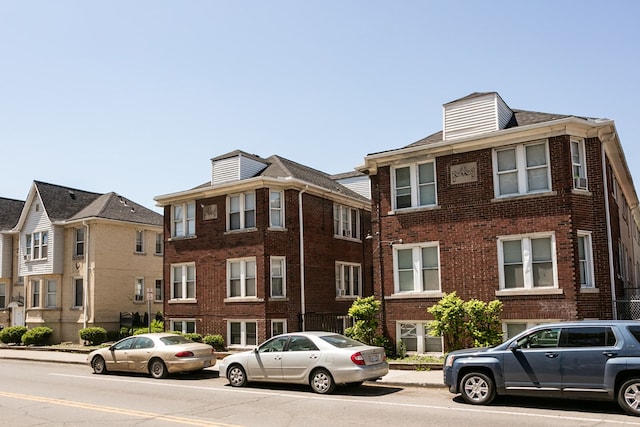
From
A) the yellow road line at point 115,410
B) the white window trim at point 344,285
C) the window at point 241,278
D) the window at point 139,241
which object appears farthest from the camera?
the window at point 139,241

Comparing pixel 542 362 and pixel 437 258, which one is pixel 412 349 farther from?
pixel 542 362

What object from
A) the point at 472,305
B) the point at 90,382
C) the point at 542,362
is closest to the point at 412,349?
the point at 472,305

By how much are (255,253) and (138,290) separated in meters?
13.3

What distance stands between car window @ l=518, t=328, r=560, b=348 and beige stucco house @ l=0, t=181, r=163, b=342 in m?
26.1

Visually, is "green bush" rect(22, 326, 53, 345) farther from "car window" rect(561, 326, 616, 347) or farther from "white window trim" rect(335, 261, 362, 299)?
"car window" rect(561, 326, 616, 347)

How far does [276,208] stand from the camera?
2520cm

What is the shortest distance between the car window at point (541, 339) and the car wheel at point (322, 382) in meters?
4.37

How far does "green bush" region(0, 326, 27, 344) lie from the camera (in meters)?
33.0

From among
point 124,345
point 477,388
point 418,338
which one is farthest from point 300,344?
point 124,345

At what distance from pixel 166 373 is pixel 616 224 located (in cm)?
1576

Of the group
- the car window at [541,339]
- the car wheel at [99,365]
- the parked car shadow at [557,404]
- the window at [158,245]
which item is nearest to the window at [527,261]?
the parked car shadow at [557,404]

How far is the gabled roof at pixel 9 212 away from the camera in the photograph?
Answer: 39.2m

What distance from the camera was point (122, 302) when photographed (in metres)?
33.8

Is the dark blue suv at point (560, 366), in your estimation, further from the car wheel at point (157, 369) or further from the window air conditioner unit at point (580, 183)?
the car wheel at point (157, 369)
